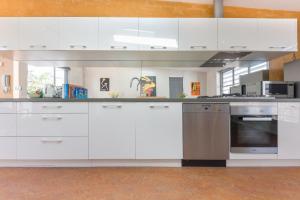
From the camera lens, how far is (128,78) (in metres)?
3.20

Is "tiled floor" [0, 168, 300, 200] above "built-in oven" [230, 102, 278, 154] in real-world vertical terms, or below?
below

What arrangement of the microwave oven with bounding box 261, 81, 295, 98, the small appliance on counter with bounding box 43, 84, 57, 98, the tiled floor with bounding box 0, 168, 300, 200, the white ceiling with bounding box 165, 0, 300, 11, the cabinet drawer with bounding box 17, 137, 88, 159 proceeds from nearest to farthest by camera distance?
the tiled floor with bounding box 0, 168, 300, 200
the cabinet drawer with bounding box 17, 137, 88, 159
the small appliance on counter with bounding box 43, 84, 57, 98
the microwave oven with bounding box 261, 81, 295, 98
the white ceiling with bounding box 165, 0, 300, 11

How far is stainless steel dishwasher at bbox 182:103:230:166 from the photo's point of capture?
2.51 m

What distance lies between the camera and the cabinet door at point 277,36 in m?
2.87

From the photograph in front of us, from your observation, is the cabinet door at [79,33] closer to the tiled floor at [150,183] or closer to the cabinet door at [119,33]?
the cabinet door at [119,33]

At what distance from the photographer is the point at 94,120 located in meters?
2.51

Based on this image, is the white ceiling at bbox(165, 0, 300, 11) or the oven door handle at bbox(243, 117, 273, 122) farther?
the white ceiling at bbox(165, 0, 300, 11)

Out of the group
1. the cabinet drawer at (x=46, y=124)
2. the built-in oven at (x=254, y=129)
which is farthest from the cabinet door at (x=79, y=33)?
the built-in oven at (x=254, y=129)

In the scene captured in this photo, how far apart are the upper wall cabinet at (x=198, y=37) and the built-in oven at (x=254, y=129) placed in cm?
85

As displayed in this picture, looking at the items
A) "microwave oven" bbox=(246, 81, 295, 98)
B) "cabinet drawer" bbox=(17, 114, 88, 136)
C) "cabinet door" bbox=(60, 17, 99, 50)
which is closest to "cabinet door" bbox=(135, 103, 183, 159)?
"cabinet drawer" bbox=(17, 114, 88, 136)

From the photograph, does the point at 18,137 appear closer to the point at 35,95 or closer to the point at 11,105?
the point at 11,105

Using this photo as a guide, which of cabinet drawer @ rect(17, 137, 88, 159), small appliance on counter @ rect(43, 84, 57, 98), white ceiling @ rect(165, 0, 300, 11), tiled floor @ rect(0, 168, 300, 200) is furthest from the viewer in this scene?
white ceiling @ rect(165, 0, 300, 11)

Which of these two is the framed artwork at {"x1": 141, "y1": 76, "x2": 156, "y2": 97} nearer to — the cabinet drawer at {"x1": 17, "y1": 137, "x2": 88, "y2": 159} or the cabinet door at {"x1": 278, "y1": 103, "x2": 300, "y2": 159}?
the cabinet drawer at {"x1": 17, "y1": 137, "x2": 88, "y2": 159}

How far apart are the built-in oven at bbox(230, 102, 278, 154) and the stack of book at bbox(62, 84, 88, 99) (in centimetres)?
192
